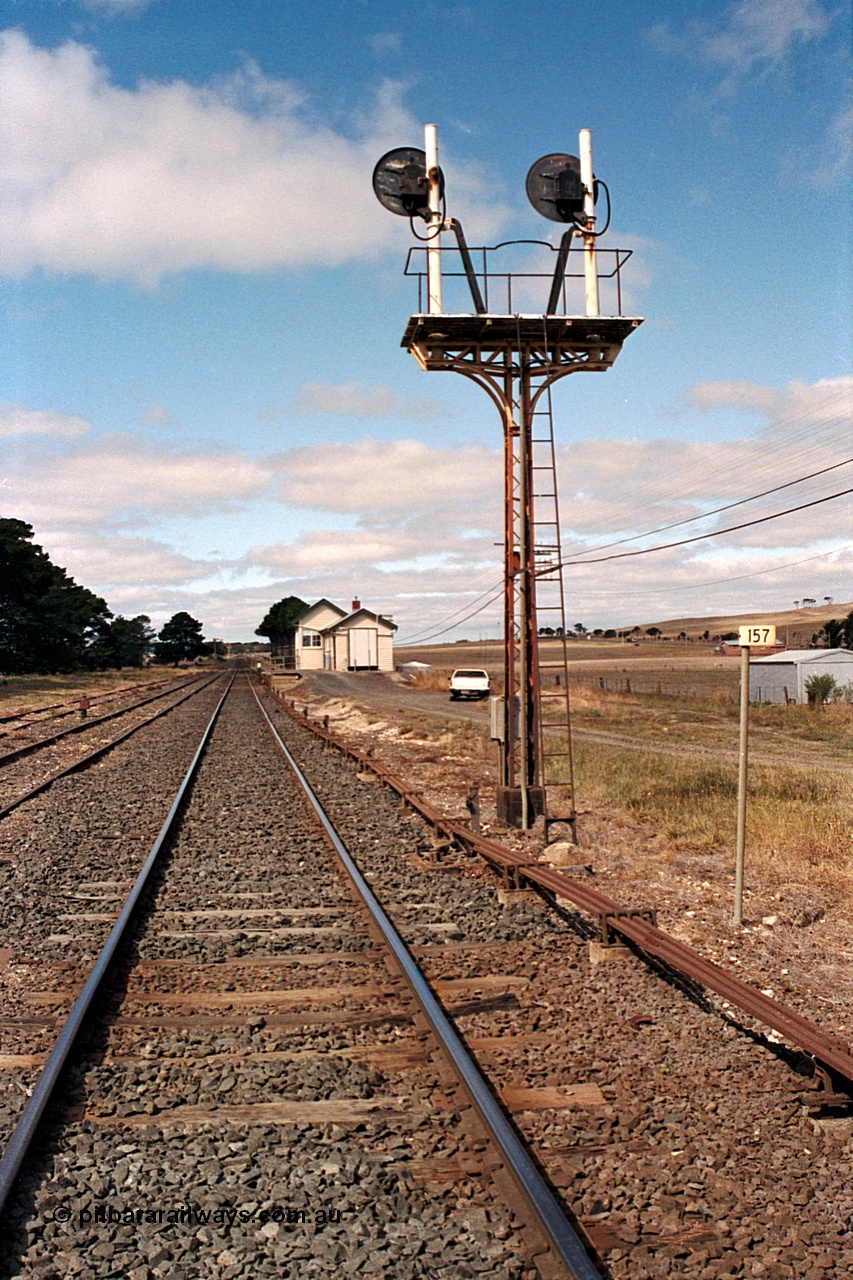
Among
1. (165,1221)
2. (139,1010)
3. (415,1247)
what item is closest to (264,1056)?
(139,1010)

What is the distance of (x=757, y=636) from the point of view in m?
7.64

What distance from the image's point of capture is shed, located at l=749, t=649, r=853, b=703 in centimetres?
4391

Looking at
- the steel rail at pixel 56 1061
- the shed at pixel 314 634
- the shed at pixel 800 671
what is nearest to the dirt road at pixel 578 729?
the shed at pixel 800 671

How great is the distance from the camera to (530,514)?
11.9 m

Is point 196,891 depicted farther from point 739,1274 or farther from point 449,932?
Answer: point 739,1274

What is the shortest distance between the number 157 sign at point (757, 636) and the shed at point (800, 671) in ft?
124

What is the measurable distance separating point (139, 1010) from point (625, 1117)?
9.05ft

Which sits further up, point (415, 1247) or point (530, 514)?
point (530, 514)

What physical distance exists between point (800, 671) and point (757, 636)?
3886cm

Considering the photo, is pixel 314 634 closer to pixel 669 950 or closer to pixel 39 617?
pixel 39 617

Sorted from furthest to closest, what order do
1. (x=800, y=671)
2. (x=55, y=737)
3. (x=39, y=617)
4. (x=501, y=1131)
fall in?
(x=39, y=617), (x=800, y=671), (x=55, y=737), (x=501, y=1131)

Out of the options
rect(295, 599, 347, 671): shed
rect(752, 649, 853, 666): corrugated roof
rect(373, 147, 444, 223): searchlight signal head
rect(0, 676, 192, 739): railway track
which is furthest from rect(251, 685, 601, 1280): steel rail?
rect(295, 599, 347, 671): shed

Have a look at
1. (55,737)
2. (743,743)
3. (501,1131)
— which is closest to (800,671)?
(55,737)

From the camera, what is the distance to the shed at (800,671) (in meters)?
43.9
